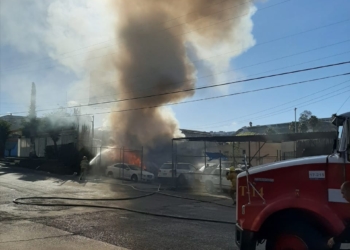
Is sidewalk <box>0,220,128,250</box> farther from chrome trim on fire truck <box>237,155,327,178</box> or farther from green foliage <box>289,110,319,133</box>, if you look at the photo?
green foliage <box>289,110,319,133</box>

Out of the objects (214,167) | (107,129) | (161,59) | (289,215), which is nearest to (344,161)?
(289,215)

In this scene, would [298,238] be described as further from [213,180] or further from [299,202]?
[213,180]

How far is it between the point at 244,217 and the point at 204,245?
2638 mm

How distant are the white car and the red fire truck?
66.3ft

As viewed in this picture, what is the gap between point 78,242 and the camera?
7.45m

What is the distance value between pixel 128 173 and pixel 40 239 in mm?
17724

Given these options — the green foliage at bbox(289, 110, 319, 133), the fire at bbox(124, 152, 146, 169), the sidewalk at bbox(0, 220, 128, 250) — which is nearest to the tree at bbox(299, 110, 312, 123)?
the green foliage at bbox(289, 110, 319, 133)

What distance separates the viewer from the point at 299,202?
4.37 m

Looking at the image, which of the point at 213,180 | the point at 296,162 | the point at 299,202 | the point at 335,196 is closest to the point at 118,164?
the point at 213,180

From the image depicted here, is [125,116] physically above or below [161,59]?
below

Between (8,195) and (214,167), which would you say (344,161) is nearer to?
(8,195)

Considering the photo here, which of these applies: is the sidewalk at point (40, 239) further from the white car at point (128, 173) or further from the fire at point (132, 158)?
the fire at point (132, 158)

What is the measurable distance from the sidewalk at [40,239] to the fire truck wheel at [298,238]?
3.42 m

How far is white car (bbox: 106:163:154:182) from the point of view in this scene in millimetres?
25000
